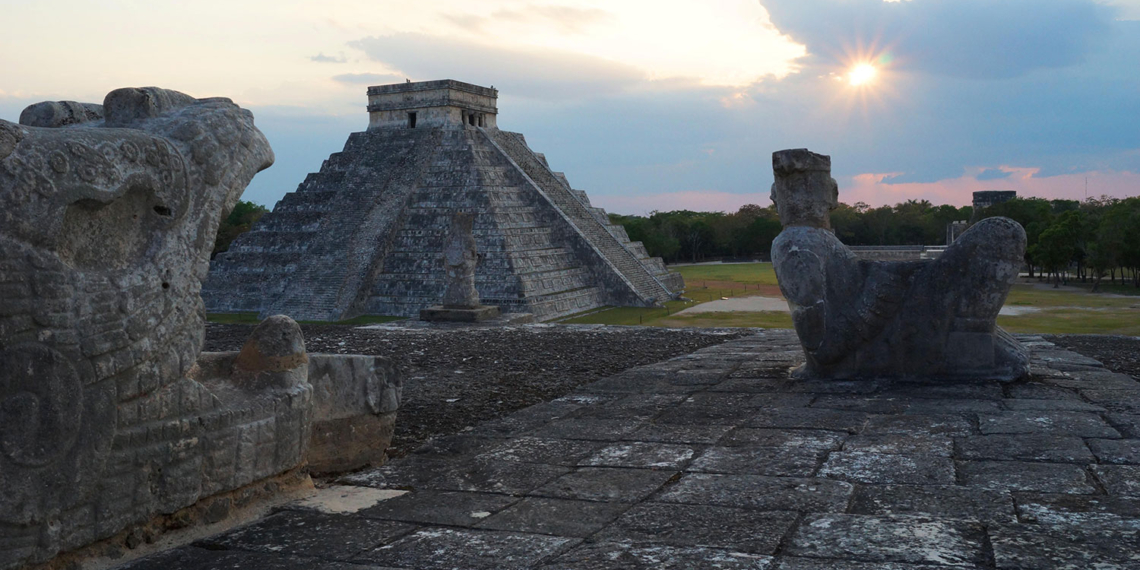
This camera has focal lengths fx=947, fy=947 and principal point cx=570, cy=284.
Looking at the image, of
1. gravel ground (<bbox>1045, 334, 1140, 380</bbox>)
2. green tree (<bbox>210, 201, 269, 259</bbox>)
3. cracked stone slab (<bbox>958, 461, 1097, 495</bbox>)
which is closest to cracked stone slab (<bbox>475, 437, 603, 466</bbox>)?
cracked stone slab (<bbox>958, 461, 1097, 495</bbox>)

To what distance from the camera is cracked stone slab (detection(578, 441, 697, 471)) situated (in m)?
4.77

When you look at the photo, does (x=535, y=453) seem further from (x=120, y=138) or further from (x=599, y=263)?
(x=599, y=263)

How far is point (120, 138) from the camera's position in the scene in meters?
3.54

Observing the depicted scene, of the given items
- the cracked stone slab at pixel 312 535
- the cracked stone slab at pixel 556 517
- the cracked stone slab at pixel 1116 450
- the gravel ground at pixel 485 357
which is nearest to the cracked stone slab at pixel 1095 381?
the cracked stone slab at pixel 1116 450

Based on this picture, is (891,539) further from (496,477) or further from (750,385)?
(750,385)

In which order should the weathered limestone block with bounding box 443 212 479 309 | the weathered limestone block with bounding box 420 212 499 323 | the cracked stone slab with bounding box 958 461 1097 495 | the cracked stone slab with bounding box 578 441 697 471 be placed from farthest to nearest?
the weathered limestone block with bounding box 443 212 479 309
the weathered limestone block with bounding box 420 212 499 323
the cracked stone slab with bounding box 578 441 697 471
the cracked stone slab with bounding box 958 461 1097 495

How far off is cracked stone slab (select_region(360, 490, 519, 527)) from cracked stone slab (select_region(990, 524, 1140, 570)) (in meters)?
1.99

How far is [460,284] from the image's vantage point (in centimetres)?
1530

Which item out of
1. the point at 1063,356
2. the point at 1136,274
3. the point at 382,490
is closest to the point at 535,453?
the point at 382,490

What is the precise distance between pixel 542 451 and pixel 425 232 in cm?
2150

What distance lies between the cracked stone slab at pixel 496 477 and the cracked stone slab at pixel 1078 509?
2.06 metres

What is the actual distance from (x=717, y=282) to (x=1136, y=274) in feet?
49.4

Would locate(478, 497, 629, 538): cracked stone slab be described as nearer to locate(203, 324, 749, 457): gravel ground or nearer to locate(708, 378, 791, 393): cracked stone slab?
locate(203, 324, 749, 457): gravel ground

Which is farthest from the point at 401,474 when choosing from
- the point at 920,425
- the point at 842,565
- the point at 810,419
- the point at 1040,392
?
the point at 1040,392
